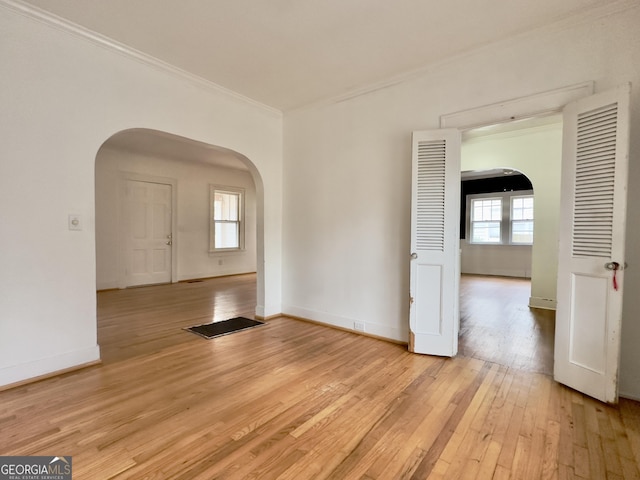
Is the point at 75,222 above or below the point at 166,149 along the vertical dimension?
below

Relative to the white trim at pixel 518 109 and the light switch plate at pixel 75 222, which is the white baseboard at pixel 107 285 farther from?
the white trim at pixel 518 109

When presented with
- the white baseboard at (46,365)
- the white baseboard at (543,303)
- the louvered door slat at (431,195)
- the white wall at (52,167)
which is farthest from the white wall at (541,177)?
the white baseboard at (46,365)

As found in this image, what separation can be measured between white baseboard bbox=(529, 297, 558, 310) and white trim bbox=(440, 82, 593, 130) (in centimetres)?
362

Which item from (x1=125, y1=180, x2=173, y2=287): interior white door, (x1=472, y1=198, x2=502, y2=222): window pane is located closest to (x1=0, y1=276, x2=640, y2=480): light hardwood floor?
(x1=125, y1=180, x2=173, y2=287): interior white door

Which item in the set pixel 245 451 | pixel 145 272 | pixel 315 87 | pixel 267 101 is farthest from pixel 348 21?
pixel 145 272

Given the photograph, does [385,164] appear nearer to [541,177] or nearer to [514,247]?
[541,177]

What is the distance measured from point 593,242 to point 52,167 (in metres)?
4.22

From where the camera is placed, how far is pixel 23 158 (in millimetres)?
2375

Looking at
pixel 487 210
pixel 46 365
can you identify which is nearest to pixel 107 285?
pixel 46 365

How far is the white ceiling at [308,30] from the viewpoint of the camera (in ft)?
7.61

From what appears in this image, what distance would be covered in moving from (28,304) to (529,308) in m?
6.27

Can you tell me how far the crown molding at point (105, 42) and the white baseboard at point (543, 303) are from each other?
5484 millimetres

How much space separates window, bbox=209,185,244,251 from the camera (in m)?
7.88

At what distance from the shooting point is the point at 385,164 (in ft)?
11.3
